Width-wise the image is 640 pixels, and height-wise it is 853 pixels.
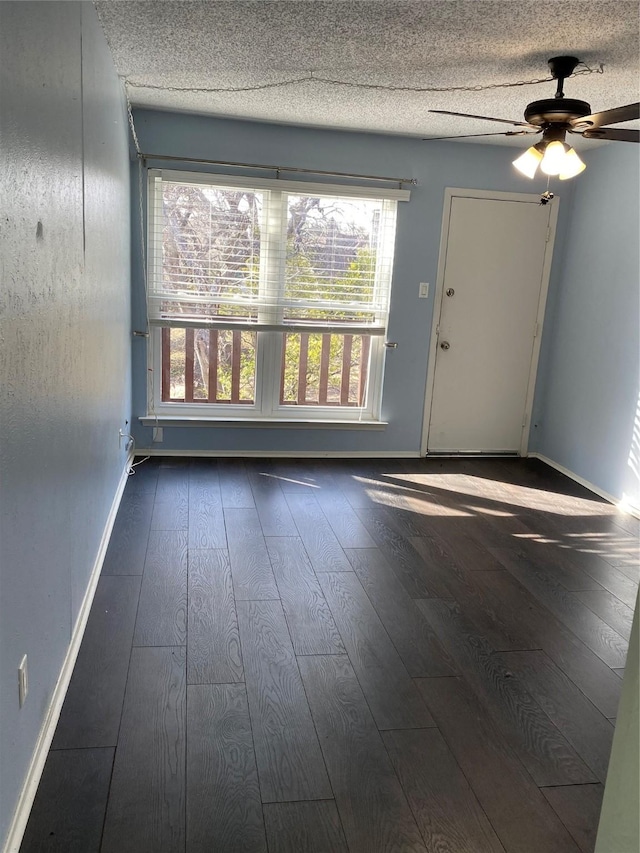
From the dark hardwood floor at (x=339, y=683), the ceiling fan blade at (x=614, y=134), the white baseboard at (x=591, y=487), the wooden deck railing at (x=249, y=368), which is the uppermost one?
the ceiling fan blade at (x=614, y=134)

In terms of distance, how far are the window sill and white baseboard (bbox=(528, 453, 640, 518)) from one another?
1.35m

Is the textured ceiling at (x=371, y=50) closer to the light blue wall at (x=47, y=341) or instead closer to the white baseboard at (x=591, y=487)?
the light blue wall at (x=47, y=341)

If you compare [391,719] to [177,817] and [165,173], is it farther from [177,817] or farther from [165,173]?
[165,173]

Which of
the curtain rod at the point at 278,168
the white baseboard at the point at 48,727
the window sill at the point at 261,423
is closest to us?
the white baseboard at the point at 48,727

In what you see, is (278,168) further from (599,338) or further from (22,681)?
(22,681)

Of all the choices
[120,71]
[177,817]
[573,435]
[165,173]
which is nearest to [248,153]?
[165,173]

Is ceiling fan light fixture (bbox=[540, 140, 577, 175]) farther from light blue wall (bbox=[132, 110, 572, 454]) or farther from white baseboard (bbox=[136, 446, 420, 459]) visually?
white baseboard (bbox=[136, 446, 420, 459])

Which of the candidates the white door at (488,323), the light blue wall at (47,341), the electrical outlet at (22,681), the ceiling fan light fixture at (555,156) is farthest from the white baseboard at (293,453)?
the electrical outlet at (22,681)

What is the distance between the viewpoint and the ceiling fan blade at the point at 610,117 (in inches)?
102

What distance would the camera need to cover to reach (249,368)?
5035 millimetres

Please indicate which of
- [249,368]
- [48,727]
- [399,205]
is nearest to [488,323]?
[399,205]

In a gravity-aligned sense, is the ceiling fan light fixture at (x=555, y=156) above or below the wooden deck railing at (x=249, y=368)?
above

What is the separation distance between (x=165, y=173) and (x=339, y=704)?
3.68 m

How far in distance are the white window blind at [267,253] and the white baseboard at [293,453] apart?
931 millimetres
